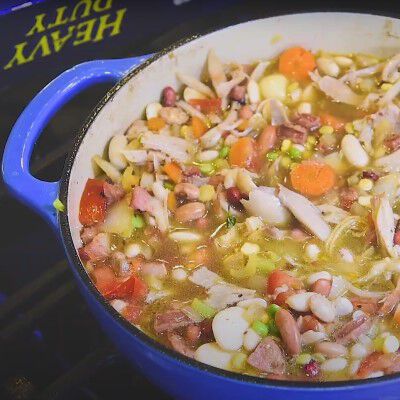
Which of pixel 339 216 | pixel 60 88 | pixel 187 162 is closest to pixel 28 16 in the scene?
pixel 60 88

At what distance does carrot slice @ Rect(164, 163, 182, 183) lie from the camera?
152 centimetres

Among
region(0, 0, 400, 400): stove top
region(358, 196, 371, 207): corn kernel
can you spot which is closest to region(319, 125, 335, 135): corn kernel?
region(358, 196, 371, 207): corn kernel

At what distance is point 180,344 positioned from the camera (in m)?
1.22

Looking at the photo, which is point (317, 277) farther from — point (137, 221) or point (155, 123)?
point (155, 123)

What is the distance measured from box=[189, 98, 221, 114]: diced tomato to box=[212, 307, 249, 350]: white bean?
61cm

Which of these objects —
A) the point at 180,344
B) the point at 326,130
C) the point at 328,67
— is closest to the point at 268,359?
the point at 180,344

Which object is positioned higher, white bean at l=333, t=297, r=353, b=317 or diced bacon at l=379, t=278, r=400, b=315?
white bean at l=333, t=297, r=353, b=317

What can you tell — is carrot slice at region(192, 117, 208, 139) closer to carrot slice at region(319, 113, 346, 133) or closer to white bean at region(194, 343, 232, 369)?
carrot slice at region(319, 113, 346, 133)

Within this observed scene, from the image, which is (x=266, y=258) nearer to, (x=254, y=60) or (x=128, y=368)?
(x=128, y=368)

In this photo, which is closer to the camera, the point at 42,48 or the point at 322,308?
the point at 322,308

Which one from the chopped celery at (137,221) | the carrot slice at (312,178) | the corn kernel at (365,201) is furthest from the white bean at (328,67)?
the chopped celery at (137,221)

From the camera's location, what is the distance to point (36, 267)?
174 cm

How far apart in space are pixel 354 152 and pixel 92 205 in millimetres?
604

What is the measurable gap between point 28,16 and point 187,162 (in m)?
0.55
